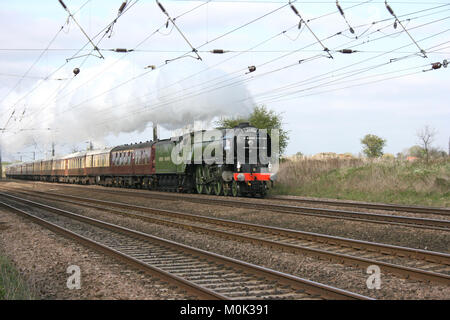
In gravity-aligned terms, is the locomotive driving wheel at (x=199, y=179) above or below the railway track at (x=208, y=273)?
Answer: above

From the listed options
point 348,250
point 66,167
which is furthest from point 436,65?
point 66,167

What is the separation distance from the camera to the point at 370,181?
22547 millimetres

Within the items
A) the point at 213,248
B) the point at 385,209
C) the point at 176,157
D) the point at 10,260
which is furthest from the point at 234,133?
the point at 10,260

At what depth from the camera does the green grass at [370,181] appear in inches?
763

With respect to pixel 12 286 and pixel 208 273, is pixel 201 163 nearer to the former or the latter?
pixel 208 273

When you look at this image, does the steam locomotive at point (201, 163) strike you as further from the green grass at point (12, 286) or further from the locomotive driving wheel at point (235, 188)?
the green grass at point (12, 286)

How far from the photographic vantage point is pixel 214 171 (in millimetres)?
23484

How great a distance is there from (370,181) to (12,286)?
19.3 metres

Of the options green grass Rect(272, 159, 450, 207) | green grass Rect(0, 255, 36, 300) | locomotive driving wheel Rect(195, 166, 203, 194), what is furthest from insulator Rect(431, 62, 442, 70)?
green grass Rect(0, 255, 36, 300)

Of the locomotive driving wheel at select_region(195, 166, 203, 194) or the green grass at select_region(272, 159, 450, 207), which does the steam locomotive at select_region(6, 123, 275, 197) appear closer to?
the locomotive driving wheel at select_region(195, 166, 203, 194)

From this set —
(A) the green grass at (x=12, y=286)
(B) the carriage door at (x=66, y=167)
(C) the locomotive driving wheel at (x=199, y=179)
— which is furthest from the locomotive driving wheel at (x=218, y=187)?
(B) the carriage door at (x=66, y=167)

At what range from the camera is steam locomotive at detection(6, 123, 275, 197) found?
21.9 meters

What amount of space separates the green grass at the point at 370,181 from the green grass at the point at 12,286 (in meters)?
15.7

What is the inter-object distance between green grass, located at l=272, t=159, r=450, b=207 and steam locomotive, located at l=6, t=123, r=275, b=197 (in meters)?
2.08
